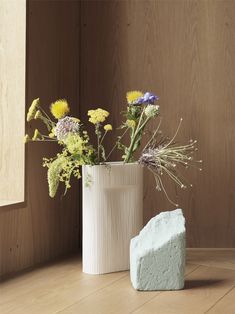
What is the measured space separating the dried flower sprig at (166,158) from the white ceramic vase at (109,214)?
0.18ft

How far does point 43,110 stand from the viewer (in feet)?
6.08

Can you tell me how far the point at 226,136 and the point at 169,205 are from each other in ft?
1.15

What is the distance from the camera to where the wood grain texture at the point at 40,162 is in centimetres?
172

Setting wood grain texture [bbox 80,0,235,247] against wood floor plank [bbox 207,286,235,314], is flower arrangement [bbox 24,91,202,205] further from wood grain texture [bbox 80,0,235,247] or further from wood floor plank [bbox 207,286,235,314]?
wood floor plank [bbox 207,286,235,314]

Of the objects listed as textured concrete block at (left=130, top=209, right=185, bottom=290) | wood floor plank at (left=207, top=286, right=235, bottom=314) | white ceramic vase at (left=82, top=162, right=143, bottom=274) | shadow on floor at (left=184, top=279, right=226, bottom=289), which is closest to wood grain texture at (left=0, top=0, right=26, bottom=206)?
white ceramic vase at (left=82, top=162, right=143, bottom=274)

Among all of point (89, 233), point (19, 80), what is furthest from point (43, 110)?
point (89, 233)

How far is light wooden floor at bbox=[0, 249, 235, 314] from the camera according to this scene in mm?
1319

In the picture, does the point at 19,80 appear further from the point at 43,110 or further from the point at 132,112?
the point at 132,112

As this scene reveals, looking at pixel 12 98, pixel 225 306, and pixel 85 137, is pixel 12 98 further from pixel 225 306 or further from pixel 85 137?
pixel 225 306

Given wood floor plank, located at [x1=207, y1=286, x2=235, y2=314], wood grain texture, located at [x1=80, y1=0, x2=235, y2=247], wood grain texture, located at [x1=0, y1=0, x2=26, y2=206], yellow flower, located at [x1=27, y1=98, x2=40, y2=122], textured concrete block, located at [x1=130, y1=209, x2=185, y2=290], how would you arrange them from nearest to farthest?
1. wood floor plank, located at [x1=207, y1=286, x2=235, y2=314]
2. textured concrete block, located at [x1=130, y1=209, x2=185, y2=290]
3. yellow flower, located at [x1=27, y1=98, x2=40, y2=122]
4. wood grain texture, located at [x1=0, y1=0, x2=26, y2=206]
5. wood grain texture, located at [x1=80, y1=0, x2=235, y2=247]

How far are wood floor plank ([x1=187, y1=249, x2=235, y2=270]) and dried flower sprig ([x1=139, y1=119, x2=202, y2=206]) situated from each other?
21 centimetres

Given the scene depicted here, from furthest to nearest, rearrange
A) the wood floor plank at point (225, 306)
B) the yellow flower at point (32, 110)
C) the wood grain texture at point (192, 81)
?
the wood grain texture at point (192, 81) → the yellow flower at point (32, 110) → the wood floor plank at point (225, 306)

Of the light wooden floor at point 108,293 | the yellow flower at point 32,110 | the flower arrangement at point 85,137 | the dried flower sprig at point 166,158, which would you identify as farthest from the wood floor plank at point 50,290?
the yellow flower at point 32,110

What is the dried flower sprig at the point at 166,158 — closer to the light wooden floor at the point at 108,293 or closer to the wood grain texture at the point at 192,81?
the wood grain texture at the point at 192,81
